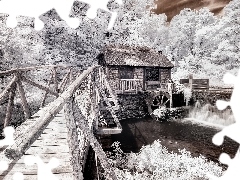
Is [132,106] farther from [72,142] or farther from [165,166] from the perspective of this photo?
[72,142]

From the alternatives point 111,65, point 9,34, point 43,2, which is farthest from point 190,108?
point 43,2

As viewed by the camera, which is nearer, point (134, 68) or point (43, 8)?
point (43, 8)

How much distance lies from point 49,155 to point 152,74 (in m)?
22.5

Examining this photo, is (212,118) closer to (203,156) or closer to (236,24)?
(203,156)

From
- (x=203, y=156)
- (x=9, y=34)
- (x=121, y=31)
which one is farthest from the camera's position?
(x=121, y=31)

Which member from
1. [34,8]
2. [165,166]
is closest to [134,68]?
[165,166]

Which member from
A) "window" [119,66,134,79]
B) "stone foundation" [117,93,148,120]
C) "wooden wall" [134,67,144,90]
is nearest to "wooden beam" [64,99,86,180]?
"stone foundation" [117,93,148,120]

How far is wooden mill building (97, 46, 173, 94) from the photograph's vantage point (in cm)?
2086

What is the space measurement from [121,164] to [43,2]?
24.4 ft

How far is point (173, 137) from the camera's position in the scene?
1477 cm

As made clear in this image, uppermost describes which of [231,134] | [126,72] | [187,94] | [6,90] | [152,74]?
[126,72]

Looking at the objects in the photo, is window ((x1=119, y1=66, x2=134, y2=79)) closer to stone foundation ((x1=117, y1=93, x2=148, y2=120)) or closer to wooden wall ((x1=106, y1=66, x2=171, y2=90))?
wooden wall ((x1=106, y1=66, x2=171, y2=90))

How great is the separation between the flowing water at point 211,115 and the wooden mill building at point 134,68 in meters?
3.72

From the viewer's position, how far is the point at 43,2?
530 centimetres
